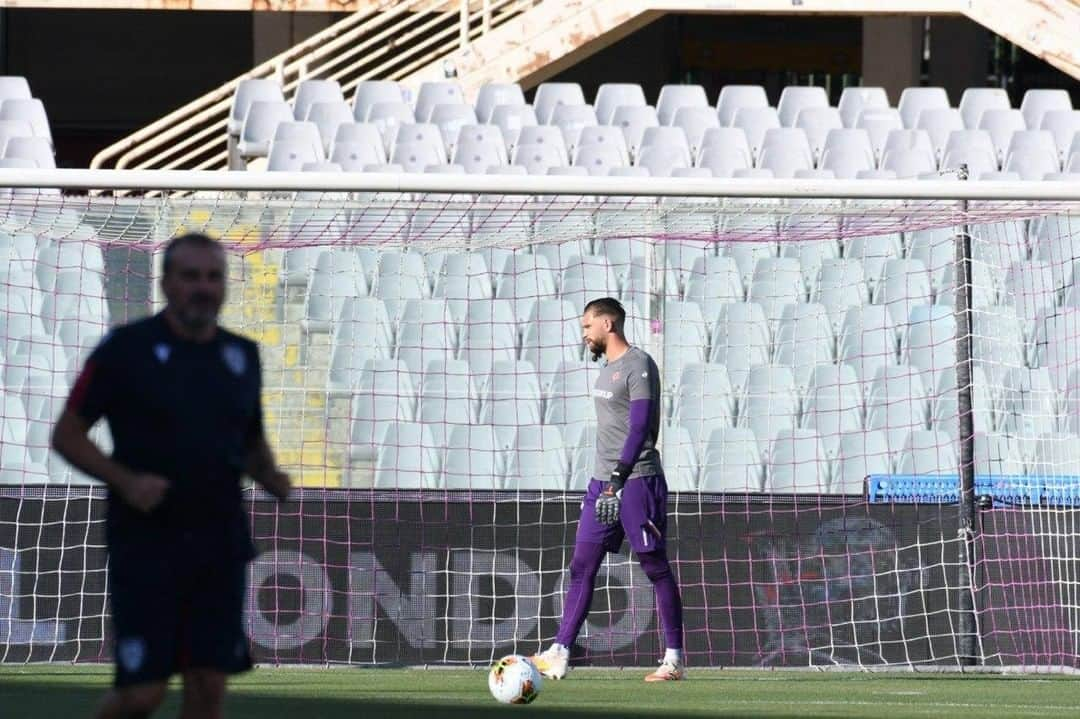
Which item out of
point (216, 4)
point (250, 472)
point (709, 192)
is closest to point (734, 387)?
point (709, 192)

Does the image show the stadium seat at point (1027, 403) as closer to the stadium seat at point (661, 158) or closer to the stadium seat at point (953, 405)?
the stadium seat at point (953, 405)

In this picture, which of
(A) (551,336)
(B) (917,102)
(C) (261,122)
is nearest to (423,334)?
(A) (551,336)

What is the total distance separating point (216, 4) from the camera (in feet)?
59.1

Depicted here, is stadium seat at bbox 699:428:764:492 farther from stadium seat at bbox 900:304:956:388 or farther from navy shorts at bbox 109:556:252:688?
navy shorts at bbox 109:556:252:688

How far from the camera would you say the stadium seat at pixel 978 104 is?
54.1 feet

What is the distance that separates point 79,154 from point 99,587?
15252 mm

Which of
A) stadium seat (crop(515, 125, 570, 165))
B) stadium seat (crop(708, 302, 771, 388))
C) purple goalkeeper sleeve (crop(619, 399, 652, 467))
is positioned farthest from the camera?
stadium seat (crop(515, 125, 570, 165))

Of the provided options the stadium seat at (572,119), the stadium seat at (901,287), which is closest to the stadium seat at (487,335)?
the stadium seat at (901,287)

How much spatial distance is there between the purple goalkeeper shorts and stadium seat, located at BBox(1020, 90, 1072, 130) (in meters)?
9.48

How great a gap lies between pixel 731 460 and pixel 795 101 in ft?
21.8

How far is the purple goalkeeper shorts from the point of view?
26.3 ft

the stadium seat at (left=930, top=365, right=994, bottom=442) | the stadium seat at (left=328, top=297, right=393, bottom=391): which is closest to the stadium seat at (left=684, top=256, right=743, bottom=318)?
the stadium seat at (left=930, top=365, right=994, bottom=442)

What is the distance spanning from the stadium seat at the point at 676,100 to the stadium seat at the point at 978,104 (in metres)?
2.47

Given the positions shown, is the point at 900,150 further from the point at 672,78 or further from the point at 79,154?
the point at 79,154
